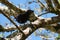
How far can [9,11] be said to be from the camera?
4.09m

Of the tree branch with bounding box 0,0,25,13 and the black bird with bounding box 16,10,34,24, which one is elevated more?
the tree branch with bounding box 0,0,25,13

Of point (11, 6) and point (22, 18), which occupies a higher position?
point (11, 6)

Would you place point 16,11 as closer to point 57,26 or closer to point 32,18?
point 32,18

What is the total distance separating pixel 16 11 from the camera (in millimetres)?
4297

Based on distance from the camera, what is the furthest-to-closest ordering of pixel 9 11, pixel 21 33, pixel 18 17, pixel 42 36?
pixel 42 36 → pixel 9 11 → pixel 18 17 → pixel 21 33

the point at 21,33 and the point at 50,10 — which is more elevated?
the point at 50,10

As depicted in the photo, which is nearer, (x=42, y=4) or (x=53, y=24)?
(x=53, y=24)

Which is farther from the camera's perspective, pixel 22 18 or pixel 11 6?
pixel 11 6

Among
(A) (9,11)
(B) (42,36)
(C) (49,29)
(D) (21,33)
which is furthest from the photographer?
(B) (42,36)

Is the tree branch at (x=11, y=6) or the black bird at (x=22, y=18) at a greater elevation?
the tree branch at (x=11, y=6)

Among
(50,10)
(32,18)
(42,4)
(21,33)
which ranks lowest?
(21,33)

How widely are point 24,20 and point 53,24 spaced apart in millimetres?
722

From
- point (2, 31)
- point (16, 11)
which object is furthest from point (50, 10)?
point (2, 31)

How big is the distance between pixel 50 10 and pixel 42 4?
0.63 m
